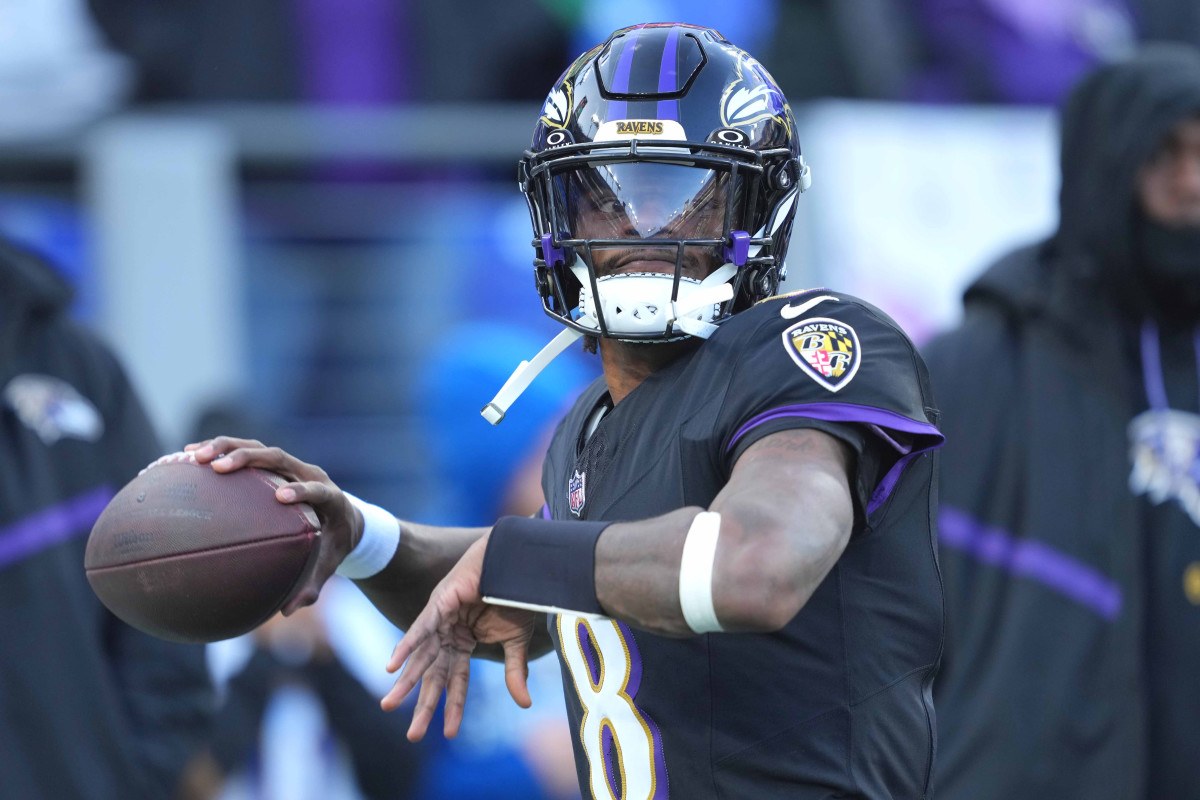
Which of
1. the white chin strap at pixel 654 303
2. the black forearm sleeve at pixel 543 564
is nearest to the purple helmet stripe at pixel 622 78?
the white chin strap at pixel 654 303

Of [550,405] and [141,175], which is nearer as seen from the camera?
[550,405]

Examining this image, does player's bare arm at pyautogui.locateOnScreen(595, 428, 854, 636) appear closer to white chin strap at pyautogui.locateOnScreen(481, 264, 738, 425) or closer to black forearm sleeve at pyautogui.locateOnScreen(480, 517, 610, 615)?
black forearm sleeve at pyautogui.locateOnScreen(480, 517, 610, 615)

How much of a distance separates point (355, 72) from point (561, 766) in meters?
4.48

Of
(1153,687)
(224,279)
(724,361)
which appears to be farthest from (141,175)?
(724,361)

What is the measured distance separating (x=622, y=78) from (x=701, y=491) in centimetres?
68

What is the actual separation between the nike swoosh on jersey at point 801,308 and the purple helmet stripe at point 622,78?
0.40 m

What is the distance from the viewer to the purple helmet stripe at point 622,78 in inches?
88.2

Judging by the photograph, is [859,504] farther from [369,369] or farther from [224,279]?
[369,369]

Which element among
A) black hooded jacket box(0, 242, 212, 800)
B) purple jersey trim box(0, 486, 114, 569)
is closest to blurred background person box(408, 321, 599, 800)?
black hooded jacket box(0, 242, 212, 800)

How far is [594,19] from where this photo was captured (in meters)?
7.95

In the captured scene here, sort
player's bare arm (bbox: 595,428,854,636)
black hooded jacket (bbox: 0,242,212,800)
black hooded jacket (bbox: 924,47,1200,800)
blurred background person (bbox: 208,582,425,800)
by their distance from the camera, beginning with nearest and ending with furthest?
1. player's bare arm (bbox: 595,428,854,636)
2. black hooded jacket (bbox: 0,242,212,800)
3. black hooded jacket (bbox: 924,47,1200,800)
4. blurred background person (bbox: 208,582,425,800)

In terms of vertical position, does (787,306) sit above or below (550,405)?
above

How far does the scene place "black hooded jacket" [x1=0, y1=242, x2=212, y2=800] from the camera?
376 centimetres

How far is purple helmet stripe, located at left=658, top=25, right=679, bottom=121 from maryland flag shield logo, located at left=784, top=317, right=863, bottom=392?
1.34ft
